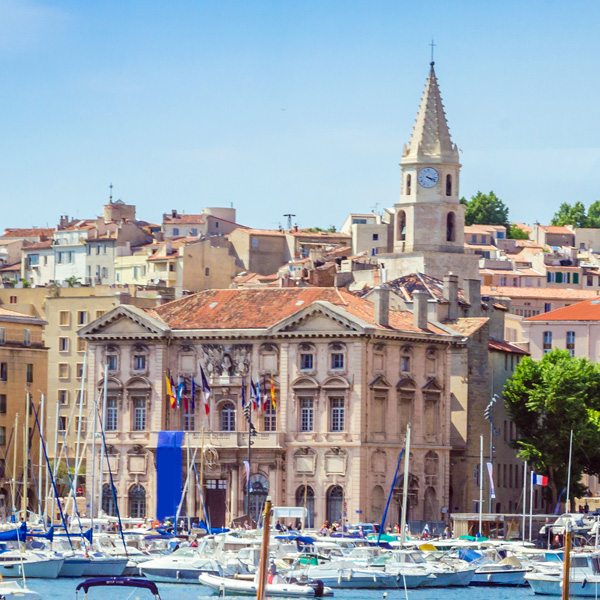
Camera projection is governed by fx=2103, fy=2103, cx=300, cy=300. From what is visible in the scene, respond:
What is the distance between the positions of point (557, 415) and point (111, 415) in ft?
74.5

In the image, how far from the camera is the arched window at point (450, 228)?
131000 mm

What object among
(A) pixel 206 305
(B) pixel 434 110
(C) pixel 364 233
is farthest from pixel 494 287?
(A) pixel 206 305

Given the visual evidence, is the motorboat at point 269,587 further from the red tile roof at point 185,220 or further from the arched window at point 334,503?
the red tile roof at point 185,220

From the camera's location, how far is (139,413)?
351 ft

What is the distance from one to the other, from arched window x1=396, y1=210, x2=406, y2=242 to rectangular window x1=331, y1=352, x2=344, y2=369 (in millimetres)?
29492

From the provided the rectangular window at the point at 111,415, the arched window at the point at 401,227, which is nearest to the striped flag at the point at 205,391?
the rectangular window at the point at 111,415

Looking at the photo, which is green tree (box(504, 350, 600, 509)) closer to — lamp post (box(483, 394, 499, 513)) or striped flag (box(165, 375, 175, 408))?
lamp post (box(483, 394, 499, 513))

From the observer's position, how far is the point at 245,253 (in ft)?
570

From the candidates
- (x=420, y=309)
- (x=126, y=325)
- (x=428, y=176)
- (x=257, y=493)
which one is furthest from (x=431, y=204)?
(x=257, y=493)

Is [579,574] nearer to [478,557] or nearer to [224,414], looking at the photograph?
[478,557]

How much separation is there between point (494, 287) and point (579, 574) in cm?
9364

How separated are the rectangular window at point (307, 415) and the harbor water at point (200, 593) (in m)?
20.9

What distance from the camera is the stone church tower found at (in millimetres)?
128375

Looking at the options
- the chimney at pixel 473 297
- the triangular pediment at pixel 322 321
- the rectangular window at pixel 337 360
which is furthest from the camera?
the chimney at pixel 473 297
